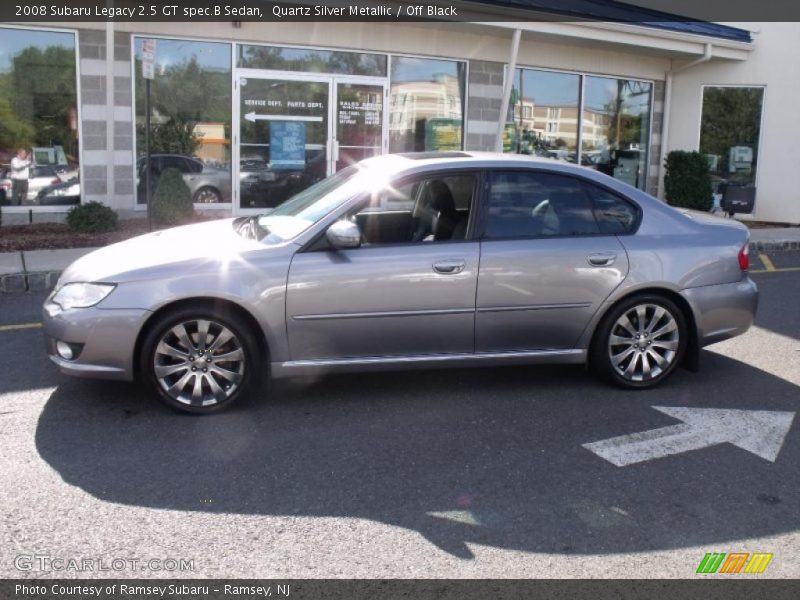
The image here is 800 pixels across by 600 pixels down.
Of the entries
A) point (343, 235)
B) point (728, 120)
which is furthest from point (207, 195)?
point (728, 120)

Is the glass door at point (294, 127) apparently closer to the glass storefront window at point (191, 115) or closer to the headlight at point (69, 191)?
the glass storefront window at point (191, 115)

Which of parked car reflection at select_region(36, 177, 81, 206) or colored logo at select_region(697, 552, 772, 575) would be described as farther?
parked car reflection at select_region(36, 177, 81, 206)

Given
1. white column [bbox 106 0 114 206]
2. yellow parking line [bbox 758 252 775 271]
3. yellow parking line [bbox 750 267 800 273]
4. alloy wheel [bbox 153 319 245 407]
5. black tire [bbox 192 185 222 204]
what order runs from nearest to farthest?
1. alloy wheel [bbox 153 319 245 407]
2. yellow parking line [bbox 750 267 800 273]
3. yellow parking line [bbox 758 252 775 271]
4. white column [bbox 106 0 114 206]
5. black tire [bbox 192 185 222 204]

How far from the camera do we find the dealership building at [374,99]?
39.2 ft

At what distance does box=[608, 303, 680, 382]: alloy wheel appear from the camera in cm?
544

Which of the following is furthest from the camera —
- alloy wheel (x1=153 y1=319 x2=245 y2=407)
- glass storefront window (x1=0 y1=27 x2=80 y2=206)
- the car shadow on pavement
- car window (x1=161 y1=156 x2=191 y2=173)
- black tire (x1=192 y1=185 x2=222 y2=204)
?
black tire (x1=192 y1=185 x2=222 y2=204)

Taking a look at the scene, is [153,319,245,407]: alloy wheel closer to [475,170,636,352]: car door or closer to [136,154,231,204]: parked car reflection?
[475,170,636,352]: car door

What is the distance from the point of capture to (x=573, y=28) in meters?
13.9

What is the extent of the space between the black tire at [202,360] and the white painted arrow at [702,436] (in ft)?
6.75

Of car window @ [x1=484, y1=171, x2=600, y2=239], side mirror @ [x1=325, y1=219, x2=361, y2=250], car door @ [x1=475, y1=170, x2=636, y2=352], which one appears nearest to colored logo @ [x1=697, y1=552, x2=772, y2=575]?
car door @ [x1=475, y1=170, x2=636, y2=352]

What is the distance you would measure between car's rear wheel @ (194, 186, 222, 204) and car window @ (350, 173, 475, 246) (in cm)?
820

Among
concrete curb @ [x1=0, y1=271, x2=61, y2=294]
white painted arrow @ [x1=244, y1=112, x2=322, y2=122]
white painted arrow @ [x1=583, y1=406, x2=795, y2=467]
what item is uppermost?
white painted arrow @ [x1=244, y1=112, x2=322, y2=122]

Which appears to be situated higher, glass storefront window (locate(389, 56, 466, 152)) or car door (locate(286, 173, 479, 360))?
glass storefront window (locate(389, 56, 466, 152))

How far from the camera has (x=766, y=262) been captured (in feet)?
38.3
